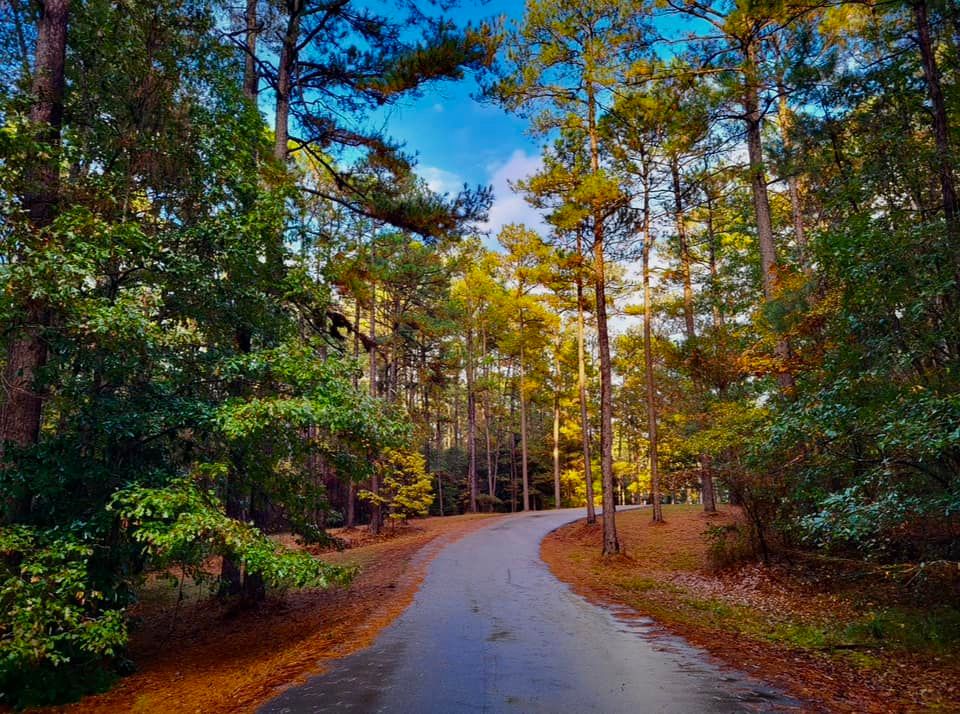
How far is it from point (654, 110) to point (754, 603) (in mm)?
10890

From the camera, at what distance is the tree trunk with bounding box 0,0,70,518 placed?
638 centimetres

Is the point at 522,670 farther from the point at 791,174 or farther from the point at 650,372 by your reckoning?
the point at 650,372

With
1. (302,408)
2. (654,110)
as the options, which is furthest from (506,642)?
(654,110)

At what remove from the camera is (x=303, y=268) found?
28.0 ft

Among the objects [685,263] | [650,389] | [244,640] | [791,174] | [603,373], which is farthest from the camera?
[685,263]

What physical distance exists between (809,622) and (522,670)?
14.7ft

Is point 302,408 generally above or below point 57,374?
below

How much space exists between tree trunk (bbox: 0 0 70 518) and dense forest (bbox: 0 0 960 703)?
1.7 inches

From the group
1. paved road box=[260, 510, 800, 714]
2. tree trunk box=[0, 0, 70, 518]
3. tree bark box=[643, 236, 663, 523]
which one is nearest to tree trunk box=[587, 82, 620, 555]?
tree bark box=[643, 236, 663, 523]

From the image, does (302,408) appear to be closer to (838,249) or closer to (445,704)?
(445,704)

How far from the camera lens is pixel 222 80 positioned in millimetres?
8234

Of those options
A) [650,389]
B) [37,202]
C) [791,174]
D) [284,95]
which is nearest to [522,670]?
[37,202]

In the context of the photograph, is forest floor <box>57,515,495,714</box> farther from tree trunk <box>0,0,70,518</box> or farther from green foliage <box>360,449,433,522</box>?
green foliage <box>360,449,433,522</box>

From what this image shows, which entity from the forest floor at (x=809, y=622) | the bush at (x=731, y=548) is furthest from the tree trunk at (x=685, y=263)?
the forest floor at (x=809, y=622)
